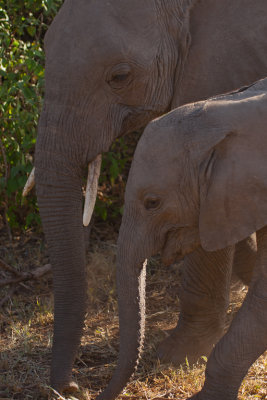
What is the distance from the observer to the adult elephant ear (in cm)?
306

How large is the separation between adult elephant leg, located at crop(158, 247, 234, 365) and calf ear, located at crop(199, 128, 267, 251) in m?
1.05

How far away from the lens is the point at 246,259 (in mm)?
4973

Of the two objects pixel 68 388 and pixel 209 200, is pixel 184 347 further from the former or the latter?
pixel 209 200

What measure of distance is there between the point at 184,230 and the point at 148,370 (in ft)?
3.46

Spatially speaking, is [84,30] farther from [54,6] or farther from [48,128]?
[54,6]

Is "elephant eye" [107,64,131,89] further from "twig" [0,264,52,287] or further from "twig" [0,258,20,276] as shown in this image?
"twig" [0,264,52,287]

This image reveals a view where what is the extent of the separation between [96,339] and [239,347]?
1.49 metres

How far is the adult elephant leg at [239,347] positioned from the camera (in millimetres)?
3131

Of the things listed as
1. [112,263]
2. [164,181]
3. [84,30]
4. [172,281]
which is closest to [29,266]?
[112,263]

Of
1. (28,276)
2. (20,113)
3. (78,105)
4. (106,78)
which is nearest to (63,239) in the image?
(78,105)

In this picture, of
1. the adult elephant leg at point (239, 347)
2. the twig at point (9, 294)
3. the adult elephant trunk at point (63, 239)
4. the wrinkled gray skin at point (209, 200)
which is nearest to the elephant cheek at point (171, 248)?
the wrinkled gray skin at point (209, 200)

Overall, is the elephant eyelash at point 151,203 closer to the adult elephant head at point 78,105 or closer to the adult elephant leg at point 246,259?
the adult elephant head at point 78,105

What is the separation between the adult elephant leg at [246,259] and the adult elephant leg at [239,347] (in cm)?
176

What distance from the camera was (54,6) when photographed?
538cm
